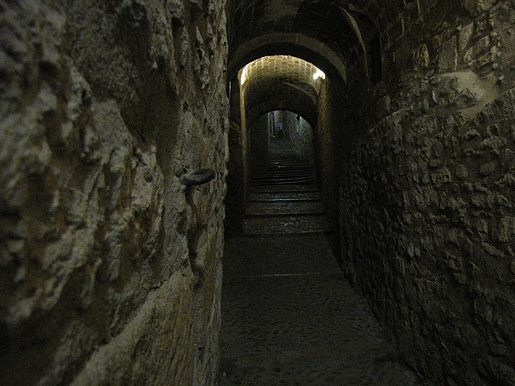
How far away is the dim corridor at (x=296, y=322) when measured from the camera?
1.93 m

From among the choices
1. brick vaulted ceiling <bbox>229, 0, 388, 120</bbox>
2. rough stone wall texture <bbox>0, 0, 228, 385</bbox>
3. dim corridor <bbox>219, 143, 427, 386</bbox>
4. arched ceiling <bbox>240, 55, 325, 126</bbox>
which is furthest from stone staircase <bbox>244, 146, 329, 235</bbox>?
rough stone wall texture <bbox>0, 0, 228, 385</bbox>

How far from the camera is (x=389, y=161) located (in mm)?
2219

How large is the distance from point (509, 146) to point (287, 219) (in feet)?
14.6

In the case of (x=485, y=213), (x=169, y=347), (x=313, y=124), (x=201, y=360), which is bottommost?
(x=201, y=360)

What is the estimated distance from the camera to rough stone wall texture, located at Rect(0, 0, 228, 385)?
0.22 m

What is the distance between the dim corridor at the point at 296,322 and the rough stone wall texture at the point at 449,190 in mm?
248

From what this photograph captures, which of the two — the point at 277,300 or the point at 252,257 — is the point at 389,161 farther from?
the point at 252,257

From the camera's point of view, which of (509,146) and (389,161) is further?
(389,161)

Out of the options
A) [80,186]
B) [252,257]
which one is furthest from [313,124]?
[80,186]

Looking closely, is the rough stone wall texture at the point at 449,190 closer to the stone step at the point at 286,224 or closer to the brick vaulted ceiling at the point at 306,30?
the brick vaulted ceiling at the point at 306,30

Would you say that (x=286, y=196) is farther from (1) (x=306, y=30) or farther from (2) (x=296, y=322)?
(2) (x=296, y=322)

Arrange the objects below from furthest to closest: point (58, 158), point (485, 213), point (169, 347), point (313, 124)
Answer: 1. point (313, 124)
2. point (485, 213)
3. point (169, 347)
4. point (58, 158)

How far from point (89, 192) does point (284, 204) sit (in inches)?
244

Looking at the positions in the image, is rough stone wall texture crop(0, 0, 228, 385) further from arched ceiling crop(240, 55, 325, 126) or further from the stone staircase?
arched ceiling crop(240, 55, 325, 126)
